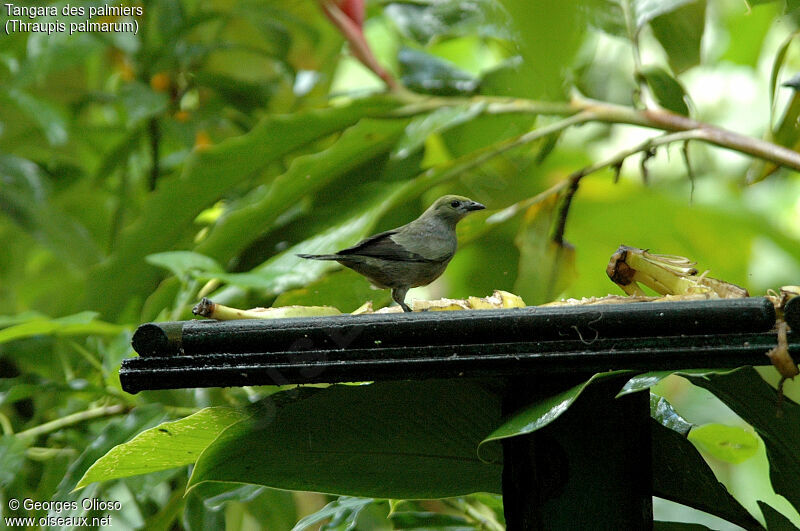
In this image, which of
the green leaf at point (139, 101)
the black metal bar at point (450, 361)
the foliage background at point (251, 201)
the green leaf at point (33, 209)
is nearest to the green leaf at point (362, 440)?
the black metal bar at point (450, 361)

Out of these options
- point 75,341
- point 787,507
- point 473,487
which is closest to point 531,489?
point 473,487

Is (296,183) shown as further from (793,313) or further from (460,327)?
(793,313)

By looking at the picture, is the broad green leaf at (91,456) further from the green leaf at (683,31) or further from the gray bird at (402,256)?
the green leaf at (683,31)

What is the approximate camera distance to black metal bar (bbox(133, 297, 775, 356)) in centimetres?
49

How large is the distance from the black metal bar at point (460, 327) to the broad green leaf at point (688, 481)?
0.29m

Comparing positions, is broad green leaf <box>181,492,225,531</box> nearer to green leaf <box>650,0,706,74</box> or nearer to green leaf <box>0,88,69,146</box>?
green leaf <box>0,88,69,146</box>

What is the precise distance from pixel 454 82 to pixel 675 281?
88 cm

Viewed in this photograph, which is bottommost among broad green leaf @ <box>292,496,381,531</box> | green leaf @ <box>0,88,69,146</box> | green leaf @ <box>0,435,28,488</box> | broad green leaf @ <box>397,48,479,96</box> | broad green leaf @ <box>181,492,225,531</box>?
broad green leaf @ <box>181,492,225,531</box>

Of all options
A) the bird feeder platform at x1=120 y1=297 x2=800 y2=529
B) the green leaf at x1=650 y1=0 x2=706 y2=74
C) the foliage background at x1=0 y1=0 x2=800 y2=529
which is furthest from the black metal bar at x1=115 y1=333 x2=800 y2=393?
the green leaf at x1=650 y1=0 x2=706 y2=74

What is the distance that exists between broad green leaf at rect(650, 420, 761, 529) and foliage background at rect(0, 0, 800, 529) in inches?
8.0

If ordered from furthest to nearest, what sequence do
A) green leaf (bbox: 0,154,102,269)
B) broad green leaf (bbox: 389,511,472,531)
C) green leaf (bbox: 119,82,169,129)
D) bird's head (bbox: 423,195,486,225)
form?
green leaf (bbox: 0,154,102,269) < green leaf (bbox: 119,82,169,129) < broad green leaf (bbox: 389,511,472,531) < bird's head (bbox: 423,195,486,225)

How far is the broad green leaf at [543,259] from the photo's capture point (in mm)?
1136

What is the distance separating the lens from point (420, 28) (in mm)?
1486

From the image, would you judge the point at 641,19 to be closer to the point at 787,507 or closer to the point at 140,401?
the point at 140,401
